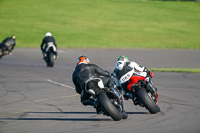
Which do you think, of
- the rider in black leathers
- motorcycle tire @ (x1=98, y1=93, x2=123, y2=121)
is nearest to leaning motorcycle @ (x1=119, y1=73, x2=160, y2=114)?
the rider in black leathers

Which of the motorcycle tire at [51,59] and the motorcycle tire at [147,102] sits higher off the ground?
the motorcycle tire at [147,102]

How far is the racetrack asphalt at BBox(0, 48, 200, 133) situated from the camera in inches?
364

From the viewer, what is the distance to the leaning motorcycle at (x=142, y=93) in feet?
35.1

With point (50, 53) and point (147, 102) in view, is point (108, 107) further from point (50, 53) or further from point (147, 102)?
point (50, 53)

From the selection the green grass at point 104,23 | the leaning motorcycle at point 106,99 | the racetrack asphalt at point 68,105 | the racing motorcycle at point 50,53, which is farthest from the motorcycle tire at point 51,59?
the leaning motorcycle at point 106,99

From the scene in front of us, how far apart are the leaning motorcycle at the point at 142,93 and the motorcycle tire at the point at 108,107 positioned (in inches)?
43.7

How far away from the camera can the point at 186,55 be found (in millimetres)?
30734

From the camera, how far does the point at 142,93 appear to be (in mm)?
10773

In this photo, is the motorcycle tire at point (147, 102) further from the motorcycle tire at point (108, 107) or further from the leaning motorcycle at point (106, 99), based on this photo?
the motorcycle tire at point (108, 107)

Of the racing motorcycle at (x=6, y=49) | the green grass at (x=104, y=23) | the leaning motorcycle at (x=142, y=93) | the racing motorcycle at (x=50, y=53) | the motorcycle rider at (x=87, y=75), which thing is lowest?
the green grass at (x=104, y=23)

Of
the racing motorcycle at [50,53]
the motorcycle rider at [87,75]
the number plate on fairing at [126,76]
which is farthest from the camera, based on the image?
the racing motorcycle at [50,53]

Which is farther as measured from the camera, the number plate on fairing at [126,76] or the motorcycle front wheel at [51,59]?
the motorcycle front wheel at [51,59]

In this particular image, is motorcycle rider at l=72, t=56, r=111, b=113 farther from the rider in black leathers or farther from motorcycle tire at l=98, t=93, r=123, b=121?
motorcycle tire at l=98, t=93, r=123, b=121

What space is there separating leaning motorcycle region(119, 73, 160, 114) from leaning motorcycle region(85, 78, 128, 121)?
69 cm
